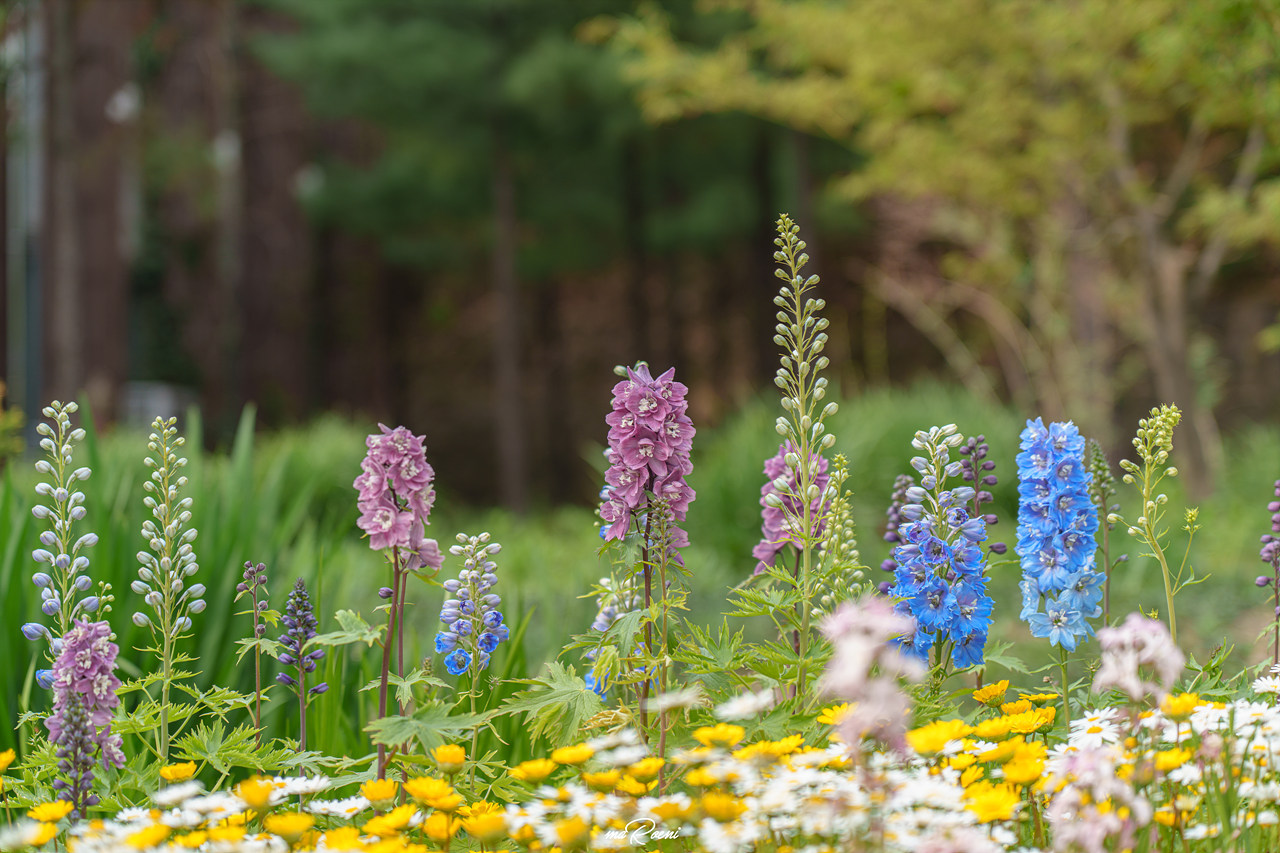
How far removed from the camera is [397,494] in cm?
178

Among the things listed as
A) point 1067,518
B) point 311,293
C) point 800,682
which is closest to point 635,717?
point 800,682

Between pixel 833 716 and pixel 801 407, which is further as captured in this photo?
pixel 801 407

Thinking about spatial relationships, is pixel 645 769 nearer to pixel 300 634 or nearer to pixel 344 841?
pixel 344 841

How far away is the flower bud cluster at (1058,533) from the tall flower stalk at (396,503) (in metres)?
1.02

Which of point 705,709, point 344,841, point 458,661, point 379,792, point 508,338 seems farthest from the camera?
point 508,338

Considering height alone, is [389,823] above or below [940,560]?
below

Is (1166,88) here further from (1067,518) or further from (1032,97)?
(1067,518)

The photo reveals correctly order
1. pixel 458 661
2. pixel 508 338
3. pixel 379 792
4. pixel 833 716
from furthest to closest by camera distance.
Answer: pixel 508 338, pixel 458 661, pixel 833 716, pixel 379 792

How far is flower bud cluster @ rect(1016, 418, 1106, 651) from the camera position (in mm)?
1828

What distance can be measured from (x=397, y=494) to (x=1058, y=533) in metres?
1.14

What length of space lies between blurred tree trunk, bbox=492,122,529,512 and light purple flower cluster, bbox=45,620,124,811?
384 inches

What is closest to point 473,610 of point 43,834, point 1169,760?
point 43,834

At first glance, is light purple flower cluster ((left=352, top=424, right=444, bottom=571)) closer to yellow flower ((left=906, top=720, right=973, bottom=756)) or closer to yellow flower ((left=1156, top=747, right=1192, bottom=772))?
yellow flower ((left=906, top=720, right=973, bottom=756))

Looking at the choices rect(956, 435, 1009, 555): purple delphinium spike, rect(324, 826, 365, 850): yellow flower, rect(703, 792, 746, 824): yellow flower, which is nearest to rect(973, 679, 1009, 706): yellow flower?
rect(956, 435, 1009, 555): purple delphinium spike
